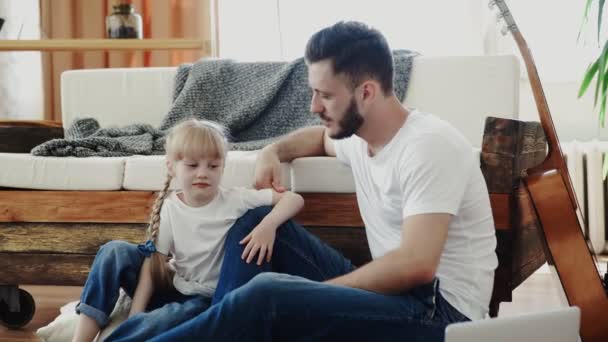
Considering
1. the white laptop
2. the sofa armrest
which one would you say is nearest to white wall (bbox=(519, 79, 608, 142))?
the sofa armrest

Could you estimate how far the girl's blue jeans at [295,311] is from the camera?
1.35 metres

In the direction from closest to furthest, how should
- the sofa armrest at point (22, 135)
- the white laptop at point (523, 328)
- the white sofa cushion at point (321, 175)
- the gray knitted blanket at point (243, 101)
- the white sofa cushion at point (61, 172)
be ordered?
the white laptop at point (523, 328) → the white sofa cushion at point (321, 175) → the white sofa cushion at point (61, 172) → the gray knitted blanket at point (243, 101) → the sofa armrest at point (22, 135)

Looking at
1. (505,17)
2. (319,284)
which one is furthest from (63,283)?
(505,17)

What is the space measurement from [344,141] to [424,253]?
1.72 ft

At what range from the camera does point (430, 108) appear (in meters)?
2.62

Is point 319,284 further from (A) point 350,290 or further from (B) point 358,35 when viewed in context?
(B) point 358,35

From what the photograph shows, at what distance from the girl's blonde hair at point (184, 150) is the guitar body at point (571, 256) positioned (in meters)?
0.69

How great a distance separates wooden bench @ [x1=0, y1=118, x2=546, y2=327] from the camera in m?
1.97

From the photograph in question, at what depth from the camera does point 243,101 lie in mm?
2781

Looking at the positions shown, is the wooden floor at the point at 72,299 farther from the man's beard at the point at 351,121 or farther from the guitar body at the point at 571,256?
the man's beard at the point at 351,121

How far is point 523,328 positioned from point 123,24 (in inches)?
105

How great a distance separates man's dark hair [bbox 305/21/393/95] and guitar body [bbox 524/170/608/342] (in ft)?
1.62

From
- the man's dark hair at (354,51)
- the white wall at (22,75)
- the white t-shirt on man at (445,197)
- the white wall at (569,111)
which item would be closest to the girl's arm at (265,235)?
the white t-shirt on man at (445,197)

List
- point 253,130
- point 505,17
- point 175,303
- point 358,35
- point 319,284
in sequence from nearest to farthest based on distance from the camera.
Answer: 1. point 319,284
2. point 358,35
3. point 175,303
4. point 505,17
5. point 253,130
